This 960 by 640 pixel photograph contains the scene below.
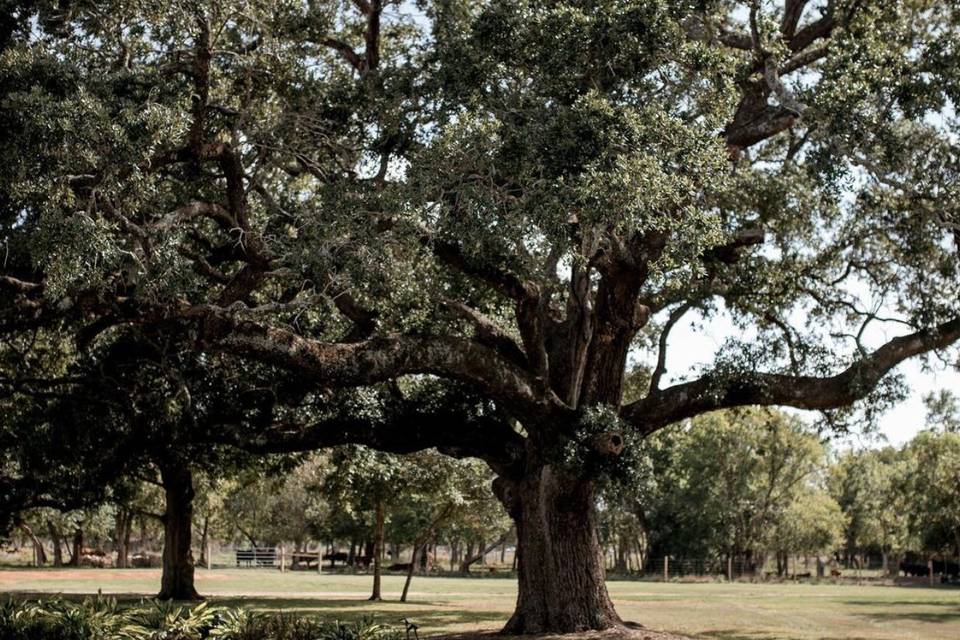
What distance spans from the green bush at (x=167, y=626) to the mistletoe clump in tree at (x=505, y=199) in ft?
11.7

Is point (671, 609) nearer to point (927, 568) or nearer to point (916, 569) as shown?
point (927, 568)

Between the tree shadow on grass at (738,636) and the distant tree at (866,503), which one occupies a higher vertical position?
the distant tree at (866,503)

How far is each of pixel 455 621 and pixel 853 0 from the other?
15101 millimetres

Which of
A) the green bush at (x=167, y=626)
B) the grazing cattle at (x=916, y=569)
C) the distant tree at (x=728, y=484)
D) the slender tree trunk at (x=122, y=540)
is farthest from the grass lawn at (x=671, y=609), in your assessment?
the grazing cattle at (x=916, y=569)

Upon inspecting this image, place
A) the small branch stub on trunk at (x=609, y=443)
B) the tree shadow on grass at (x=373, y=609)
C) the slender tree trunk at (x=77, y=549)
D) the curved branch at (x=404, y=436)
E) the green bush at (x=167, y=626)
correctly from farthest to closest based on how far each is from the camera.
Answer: the slender tree trunk at (x=77, y=549) → the tree shadow on grass at (x=373, y=609) → the curved branch at (x=404, y=436) → the small branch stub on trunk at (x=609, y=443) → the green bush at (x=167, y=626)

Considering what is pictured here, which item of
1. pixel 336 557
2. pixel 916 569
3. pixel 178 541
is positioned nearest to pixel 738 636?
pixel 178 541

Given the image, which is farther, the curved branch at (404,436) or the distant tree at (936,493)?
the distant tree at (936,493)

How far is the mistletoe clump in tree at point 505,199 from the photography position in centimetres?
1315

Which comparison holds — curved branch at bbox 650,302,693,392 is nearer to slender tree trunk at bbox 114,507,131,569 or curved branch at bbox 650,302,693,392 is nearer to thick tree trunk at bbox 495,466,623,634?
thick tree trunk at bbox 495,466,623,634

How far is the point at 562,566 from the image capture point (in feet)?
60.4

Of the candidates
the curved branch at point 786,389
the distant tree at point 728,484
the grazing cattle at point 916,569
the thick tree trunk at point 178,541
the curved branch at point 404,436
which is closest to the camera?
the curved branch at point 786,389

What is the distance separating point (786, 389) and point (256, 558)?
56.2 meters

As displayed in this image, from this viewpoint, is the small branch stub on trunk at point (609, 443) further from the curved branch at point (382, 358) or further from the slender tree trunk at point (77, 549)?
the slender tree trunk at point (77, 549)

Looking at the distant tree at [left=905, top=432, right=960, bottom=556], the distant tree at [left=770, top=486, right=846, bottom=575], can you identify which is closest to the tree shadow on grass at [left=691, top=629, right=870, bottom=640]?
the distant tree at [left=905, top=432, right=960, bottom=556]
